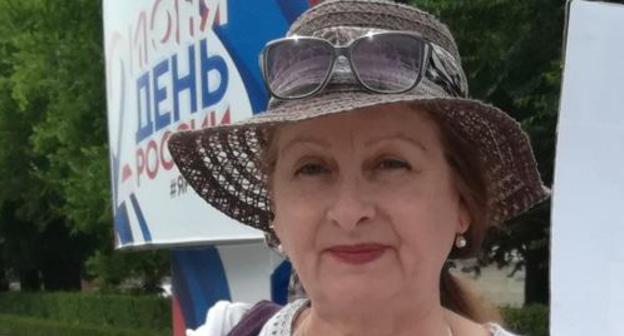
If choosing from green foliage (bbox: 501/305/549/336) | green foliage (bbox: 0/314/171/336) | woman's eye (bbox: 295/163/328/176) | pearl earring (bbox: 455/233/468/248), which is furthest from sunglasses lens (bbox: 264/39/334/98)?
green foliage (bbox: 0/314/171/336)


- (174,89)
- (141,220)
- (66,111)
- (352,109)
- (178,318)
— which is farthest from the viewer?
(66,111)

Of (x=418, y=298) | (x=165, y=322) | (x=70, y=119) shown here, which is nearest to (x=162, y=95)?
(x=418, y=298)

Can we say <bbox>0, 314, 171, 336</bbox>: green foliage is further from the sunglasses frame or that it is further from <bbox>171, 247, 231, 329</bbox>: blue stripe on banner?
the sunglasses frame

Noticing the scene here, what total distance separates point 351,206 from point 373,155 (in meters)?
0.09

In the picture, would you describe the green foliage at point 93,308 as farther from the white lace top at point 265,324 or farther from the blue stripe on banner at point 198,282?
the white lace top at point 265,324

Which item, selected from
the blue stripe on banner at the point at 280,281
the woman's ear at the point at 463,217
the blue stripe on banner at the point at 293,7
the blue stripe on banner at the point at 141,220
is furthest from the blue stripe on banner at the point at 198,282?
the woman's ear at the point at 463,217

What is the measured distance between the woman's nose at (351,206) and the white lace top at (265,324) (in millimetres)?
369

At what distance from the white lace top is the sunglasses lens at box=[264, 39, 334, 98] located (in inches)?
16.2

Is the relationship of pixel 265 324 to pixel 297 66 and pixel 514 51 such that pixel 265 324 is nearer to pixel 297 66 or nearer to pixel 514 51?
pixel 297 66

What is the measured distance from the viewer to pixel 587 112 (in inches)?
53.5

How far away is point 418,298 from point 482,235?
316 millimetres

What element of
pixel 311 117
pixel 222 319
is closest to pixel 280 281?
pixel 222 319

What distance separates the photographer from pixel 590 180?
1.37 meters

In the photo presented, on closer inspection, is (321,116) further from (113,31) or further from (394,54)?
(113,31)
